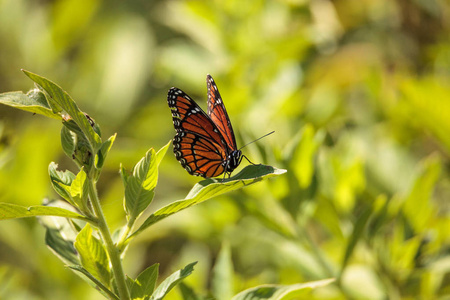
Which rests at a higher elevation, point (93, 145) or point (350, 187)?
point (93, 145)

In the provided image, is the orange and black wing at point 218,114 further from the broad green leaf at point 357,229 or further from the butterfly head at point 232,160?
the broad green leaf at point 357,229

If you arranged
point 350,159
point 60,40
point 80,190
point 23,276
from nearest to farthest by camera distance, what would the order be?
1. point 80,190
2. point 350,159
3. point 23,276
4. point 60,40

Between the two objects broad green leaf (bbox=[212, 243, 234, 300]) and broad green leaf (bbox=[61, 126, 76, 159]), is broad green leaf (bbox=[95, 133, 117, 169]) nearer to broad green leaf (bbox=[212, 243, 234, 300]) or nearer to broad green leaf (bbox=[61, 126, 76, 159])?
broad green leaf (bbox=[61, 126, 76, 159])

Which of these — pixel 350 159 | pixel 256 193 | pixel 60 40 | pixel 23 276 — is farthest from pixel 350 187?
pixel 60 40

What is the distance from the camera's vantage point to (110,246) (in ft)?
1.73

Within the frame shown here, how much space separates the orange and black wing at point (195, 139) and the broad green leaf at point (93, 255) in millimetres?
256

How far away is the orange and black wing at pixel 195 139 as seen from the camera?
755 millimetres

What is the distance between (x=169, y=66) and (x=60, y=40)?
71 centimetres

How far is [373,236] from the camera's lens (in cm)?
91

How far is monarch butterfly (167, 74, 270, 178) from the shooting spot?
76 cm

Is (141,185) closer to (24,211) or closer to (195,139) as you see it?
(24,211)

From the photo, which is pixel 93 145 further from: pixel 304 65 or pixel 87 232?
pixel 304 65

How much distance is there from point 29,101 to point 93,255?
0.52ft

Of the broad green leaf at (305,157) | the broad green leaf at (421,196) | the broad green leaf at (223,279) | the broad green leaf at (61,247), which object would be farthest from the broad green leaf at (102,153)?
the broad green leaf at (421,196)
